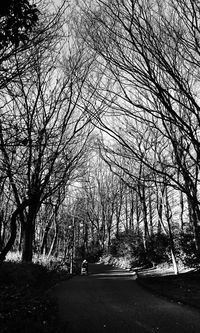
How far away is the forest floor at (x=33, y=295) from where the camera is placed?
4785 mm

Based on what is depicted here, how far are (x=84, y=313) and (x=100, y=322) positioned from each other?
1.11 meters

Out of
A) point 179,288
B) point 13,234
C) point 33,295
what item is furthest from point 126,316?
point 13,234

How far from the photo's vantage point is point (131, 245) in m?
26.9

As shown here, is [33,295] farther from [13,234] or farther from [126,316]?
[13,234]

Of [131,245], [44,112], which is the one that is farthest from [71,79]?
[131,245]

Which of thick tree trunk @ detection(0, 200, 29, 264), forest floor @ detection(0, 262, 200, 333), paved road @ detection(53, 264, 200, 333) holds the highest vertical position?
thick tree trunk @ detection(0, 200, 29, 264)

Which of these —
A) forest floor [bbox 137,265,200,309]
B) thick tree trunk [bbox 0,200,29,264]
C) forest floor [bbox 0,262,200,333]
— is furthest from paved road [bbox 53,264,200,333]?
thick tree trunk [bbox 0,200,29,264]

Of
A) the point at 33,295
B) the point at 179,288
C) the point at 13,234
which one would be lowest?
the point at 179,288

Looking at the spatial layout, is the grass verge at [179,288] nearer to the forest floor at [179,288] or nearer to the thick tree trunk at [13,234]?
the forest floor at [179,288]

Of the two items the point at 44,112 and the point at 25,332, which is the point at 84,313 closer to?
the point at 25,332

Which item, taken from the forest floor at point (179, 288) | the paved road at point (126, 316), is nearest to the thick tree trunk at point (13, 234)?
the paved road at point (126, 316)

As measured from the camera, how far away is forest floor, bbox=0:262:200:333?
479 centimetres

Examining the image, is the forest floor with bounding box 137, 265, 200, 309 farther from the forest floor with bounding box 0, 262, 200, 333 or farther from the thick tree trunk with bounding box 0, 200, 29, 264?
the thick tree trunk with bounding box 0, 200, 29, 264

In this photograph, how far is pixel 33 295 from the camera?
7922mm
